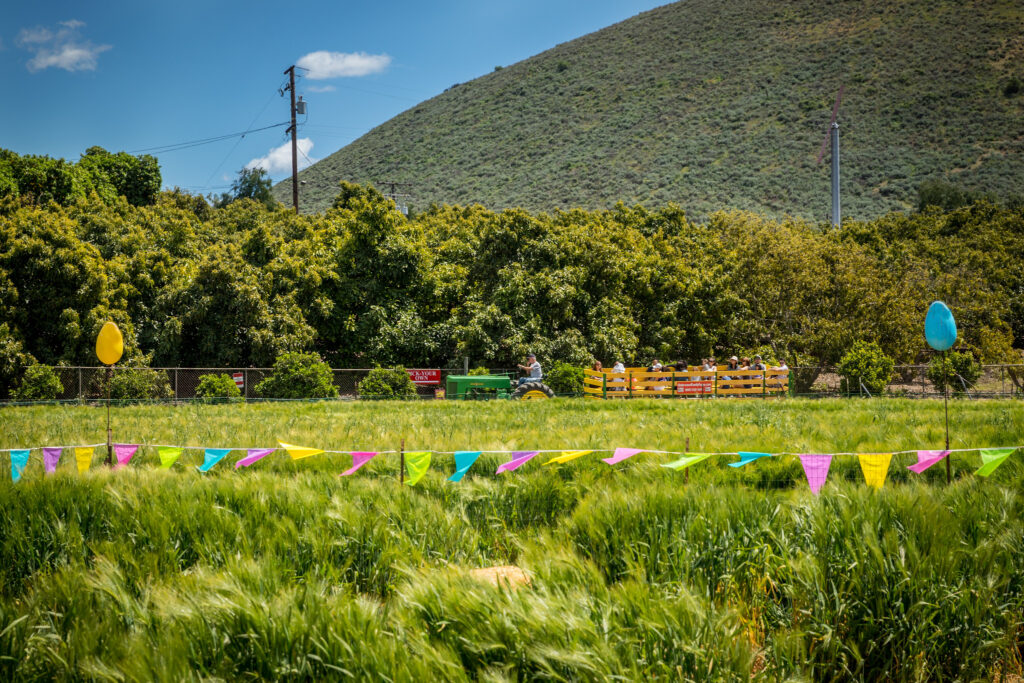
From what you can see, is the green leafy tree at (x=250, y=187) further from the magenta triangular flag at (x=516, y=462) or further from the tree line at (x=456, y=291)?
the magenta triangular flag at (x=516, y=462)

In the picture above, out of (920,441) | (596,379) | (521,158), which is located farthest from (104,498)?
(521,158)

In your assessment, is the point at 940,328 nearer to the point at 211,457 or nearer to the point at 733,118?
the point at 211,457

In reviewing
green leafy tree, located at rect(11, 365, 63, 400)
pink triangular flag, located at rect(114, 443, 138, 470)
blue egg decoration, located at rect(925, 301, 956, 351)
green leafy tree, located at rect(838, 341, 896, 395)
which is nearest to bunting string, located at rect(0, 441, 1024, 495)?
pink triangular flag, located at rect(114, 443, 138, 470)

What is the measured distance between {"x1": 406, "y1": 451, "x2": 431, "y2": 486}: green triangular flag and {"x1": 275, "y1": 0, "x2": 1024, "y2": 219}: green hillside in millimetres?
77213

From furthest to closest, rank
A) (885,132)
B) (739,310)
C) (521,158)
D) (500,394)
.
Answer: (521,158) → (885,132) → (739,310) → (500,394)

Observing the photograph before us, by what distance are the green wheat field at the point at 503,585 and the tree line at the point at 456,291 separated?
21462 millimetres

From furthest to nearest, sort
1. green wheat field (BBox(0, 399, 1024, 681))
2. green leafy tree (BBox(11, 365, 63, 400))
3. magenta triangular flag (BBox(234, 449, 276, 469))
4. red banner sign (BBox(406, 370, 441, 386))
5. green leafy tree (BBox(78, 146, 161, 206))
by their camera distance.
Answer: green leafy tree (BBox(78, 146, 161, 206)) → red banner sign (BBox(406, 370, 441, 386)) → green leafy tree (BBox(11, 365, 63, 400)) → magenta triangular flag (BBox(234, 449, 276, 469)) → green wheat field (BBox(0, 399, 1024, 681))

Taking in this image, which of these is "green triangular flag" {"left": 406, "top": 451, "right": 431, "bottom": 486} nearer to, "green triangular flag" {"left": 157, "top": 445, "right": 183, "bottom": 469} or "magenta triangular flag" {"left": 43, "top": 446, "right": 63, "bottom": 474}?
"green triangular flag" {"left": 157, "top": 445, "right": 183, "bottom": 469}

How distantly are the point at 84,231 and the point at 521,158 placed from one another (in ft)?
320

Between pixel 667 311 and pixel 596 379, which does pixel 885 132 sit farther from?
pixel 596 379

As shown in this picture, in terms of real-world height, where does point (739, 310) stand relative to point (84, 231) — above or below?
below

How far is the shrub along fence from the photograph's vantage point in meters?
22.9

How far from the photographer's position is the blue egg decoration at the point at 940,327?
24.1ft

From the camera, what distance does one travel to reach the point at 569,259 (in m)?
29.8
